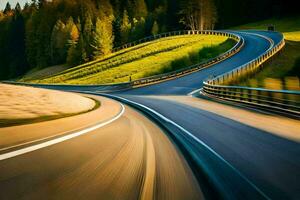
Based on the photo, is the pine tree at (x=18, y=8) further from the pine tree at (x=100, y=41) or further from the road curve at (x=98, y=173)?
the road curve at (x=98, y=173)

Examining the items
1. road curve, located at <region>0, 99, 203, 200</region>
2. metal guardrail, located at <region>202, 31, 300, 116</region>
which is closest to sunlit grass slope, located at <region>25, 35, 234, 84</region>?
metal guardrail, located at <region>202, 31, 300, 116</region>

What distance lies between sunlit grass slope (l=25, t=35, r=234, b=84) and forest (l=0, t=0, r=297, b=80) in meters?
14.8

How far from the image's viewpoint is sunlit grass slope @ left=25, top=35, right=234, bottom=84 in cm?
6500

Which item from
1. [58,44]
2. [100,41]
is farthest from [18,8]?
[100,41]

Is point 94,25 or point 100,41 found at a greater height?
point 94,25

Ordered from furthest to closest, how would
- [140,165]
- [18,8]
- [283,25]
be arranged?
[18,8]
[283,25]
[140,165]

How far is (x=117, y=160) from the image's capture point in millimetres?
6859

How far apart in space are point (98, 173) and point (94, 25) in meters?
120

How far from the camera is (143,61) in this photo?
74.5 meters

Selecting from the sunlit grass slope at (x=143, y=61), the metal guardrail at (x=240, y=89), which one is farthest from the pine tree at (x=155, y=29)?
the metal guardrail at (x=240, y=89)

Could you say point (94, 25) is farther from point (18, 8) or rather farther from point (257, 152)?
point (257, 152)

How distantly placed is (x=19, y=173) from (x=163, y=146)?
4031 millimetres

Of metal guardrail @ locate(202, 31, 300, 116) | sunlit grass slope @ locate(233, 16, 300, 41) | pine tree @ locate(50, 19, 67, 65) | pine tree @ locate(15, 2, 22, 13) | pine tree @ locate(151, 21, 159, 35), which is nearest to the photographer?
metal guardrail @ locate(202, 31, 300, 116)

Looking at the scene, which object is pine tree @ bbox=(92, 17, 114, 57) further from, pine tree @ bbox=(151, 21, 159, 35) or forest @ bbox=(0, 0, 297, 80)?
pine tree @ bbox=(151, 21, 159, 35)
